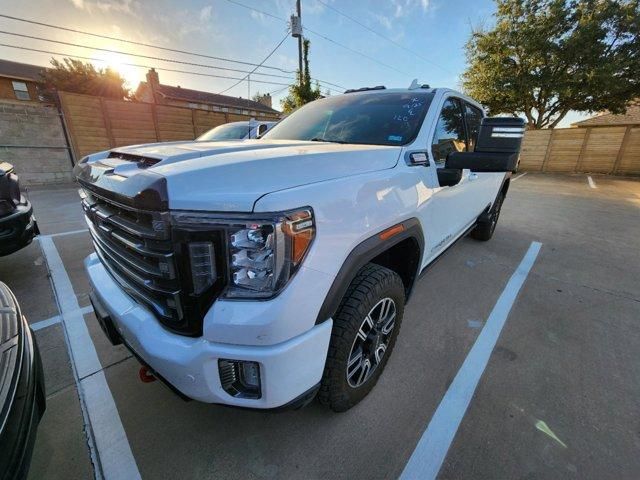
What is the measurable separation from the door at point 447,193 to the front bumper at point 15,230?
3.73m

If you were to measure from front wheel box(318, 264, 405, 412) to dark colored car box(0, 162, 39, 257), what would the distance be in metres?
3.32

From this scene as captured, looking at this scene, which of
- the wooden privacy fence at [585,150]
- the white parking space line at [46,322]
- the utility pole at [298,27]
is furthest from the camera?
the utility pole at [298,27]

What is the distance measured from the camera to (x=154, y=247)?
1188 millimetres

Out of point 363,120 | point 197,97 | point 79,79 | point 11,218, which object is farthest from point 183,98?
point 363,120

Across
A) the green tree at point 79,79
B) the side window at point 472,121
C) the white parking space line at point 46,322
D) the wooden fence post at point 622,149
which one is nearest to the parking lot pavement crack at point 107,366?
the white parking space line at point 46,322

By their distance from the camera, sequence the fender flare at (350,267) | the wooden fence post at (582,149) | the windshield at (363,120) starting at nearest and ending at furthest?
1. the fender flare at (350,267)
2. the windshield at (363,120)
3. the wooden fence post at (582,149)

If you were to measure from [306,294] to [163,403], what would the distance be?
1.36 meters

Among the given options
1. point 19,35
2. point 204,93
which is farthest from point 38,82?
point 19,35

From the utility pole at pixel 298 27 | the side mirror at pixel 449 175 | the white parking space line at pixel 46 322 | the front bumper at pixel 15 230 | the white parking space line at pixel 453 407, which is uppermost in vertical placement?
the utility pole at pixel 298 27

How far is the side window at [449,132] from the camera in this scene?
2.37 metres

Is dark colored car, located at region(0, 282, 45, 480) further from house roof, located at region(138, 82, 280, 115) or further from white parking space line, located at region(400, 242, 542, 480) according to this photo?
house roof, located at region(138, 82, 280, 115)

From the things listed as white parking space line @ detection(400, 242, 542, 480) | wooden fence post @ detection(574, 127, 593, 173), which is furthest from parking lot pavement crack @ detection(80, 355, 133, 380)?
wooden fence post @ detection(574, 127, 593, 173)

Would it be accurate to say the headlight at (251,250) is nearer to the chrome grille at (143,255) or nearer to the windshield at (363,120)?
the chrome grille at (143,255)

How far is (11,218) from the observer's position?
2920 mm
